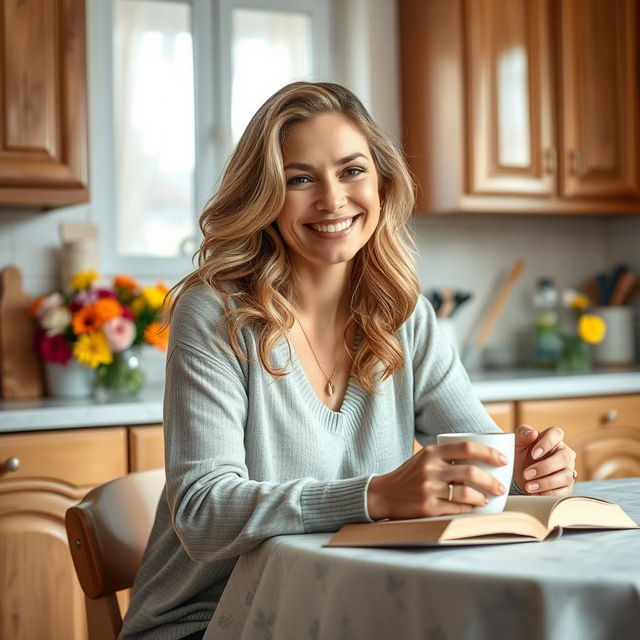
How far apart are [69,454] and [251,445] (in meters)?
1.15

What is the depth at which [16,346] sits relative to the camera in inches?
118

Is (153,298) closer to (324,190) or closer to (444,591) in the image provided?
(324,190)

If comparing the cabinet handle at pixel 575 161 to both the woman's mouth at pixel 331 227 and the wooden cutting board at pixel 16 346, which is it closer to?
the wooden cutting board at pixel 16 346

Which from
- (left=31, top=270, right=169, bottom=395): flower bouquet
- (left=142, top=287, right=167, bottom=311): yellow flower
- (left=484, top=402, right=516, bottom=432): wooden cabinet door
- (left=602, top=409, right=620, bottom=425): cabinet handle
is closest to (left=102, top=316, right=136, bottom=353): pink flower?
(left=31, top=270, right=169, bottom=395): flower bouquet

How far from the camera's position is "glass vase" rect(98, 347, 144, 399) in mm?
2855

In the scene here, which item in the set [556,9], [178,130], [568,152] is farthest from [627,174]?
[178,130]

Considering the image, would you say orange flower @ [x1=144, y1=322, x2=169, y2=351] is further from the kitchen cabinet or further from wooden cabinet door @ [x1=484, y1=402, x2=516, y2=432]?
the kitchen cabinet

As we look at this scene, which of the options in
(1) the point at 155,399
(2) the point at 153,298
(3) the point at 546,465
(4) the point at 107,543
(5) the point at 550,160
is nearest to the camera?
(3) the point at 546,465

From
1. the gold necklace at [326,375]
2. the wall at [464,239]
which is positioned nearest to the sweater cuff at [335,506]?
the gold necklace at [326,375]

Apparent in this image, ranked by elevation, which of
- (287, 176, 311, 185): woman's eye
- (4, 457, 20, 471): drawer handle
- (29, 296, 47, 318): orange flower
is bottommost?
(4, 457, 20, 471): drawer handle

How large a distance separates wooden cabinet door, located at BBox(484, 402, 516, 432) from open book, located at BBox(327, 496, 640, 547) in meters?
1.80

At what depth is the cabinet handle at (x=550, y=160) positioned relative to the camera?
3512 mm

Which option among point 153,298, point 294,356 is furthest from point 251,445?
point 153,298

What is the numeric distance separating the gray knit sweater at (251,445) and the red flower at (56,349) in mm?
1390
